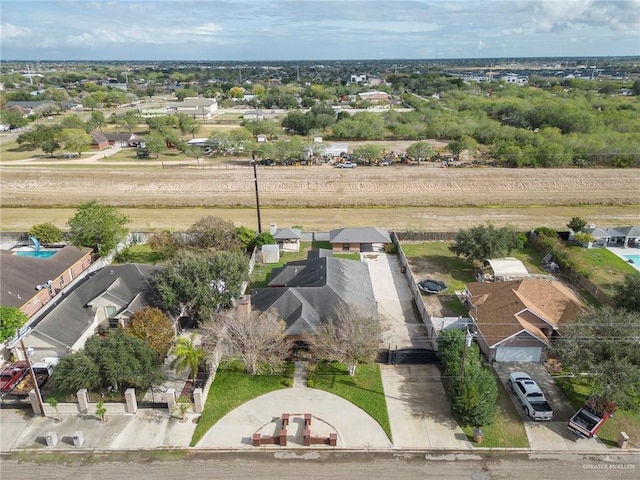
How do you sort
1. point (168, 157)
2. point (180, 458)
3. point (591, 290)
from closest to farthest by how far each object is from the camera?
point (180, 458), point (591, 290), point (168, 157)

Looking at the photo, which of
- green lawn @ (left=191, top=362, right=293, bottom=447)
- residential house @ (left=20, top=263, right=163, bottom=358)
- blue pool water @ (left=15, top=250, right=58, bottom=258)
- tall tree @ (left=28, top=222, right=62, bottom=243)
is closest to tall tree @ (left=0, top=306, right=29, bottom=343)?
residential house @ (left=20, top=263, right=163, bottom=358)

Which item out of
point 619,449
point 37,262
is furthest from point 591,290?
point 37,262

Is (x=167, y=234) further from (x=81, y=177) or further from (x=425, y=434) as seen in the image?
(x=81, y=177)

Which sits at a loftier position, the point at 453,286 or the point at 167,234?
the point at 167,234

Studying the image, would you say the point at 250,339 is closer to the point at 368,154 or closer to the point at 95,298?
the point at 95,298

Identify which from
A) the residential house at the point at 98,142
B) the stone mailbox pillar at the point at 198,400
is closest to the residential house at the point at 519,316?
the stone mailbox pillar at the point at 198,400

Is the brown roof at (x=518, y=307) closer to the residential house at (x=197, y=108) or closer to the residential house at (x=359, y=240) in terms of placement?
the residential house at (x=359, y=240)

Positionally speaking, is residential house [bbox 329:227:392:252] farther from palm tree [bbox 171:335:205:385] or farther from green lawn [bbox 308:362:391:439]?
palm tree [bbox 171:335:205:385]
